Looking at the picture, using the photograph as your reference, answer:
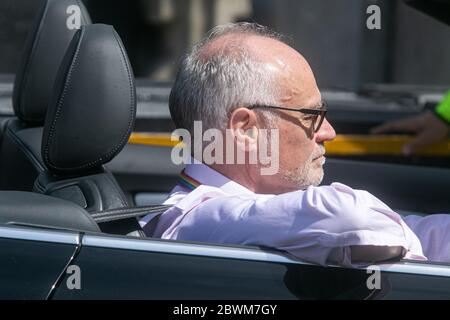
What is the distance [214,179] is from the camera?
8.36 ft

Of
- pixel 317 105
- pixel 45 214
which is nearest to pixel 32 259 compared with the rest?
pixel 45 214

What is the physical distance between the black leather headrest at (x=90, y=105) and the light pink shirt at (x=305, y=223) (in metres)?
0.30

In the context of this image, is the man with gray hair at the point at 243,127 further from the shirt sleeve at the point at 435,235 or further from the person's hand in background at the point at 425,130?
the person's hand in background at the point at 425,130

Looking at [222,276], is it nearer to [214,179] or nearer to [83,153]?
[214,179]

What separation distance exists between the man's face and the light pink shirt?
0.16 metres

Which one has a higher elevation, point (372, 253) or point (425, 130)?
point (372, 253)

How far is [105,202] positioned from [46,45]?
628 millimetres

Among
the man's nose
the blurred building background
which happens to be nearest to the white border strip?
the man's nose

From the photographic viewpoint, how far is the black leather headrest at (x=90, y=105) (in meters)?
2.52

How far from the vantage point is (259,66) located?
253cm

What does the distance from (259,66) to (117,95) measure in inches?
13.4

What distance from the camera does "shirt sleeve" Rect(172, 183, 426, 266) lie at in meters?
2.09

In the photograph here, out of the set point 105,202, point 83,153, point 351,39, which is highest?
point 83,153

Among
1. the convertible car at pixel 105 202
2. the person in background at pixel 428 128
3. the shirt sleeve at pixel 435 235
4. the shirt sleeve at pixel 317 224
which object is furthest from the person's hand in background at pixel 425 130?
the shirt sleeve at pixel 317 224
